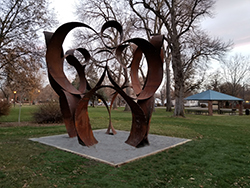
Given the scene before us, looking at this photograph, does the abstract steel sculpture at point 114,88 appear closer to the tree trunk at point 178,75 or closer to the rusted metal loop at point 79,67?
the rusted metal loop at point 79,67

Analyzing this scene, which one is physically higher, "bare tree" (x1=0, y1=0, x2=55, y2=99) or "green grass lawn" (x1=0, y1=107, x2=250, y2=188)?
"bare tree" (x1=0, y1=0, x2=55, y2=99)

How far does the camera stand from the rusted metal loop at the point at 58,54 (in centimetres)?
756

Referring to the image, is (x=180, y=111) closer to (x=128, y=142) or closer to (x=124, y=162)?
(x=128, y=142)

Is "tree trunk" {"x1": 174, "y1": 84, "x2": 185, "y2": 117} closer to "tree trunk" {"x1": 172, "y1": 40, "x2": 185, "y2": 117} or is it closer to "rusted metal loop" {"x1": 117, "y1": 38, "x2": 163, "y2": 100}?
"tree trunk" {"x1": 172, "y1": 40, "x2": 185, "y2": 117}

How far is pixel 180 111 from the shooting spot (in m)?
21.7

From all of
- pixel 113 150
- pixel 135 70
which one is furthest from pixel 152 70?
pixel 113 150

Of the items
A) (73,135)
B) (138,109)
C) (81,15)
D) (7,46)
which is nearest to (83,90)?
(73,135)

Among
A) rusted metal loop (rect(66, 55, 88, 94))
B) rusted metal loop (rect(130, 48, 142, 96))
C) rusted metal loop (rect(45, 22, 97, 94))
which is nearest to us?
rusted metal loop (rect(45, 22, 97, 94))

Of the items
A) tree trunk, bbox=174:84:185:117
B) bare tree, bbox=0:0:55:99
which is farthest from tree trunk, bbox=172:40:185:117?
bare tree, bbox=0:0:55:99

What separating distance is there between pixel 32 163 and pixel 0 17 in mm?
15143

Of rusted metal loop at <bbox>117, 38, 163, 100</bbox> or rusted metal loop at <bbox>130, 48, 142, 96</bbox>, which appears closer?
rusted metal loop at <bbox>117, 38, 163, 100</bbox>

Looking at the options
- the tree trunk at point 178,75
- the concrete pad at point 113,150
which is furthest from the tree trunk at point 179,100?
the concrete pad at point 113,150

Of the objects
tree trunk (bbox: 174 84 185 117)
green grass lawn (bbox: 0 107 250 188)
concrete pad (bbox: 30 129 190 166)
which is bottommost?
green grass lawn (bbox: 0 107 250 188)

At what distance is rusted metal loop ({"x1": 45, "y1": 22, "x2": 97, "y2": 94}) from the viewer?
24.8 feet
